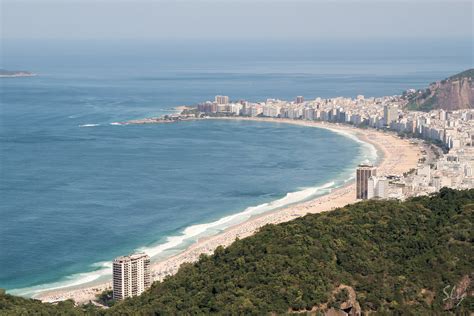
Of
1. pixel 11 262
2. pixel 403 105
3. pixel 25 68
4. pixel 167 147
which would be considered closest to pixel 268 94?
pixel 403 105

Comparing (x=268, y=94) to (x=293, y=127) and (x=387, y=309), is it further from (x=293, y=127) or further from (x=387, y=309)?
(x=387, y=309)

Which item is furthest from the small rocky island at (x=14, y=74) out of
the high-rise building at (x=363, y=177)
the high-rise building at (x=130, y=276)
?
the high-rise building at (x=130, y=276)

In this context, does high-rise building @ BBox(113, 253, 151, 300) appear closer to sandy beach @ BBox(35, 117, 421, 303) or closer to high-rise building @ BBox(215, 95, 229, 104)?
sandy beach @ BBox(35, 117, 421, 303)

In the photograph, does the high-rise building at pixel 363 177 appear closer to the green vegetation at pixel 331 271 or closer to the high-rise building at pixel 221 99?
the green vegetation at pixel 331 271

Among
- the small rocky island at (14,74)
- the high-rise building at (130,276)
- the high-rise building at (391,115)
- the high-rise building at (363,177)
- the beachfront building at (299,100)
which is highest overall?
the small rocky island at (14,74)

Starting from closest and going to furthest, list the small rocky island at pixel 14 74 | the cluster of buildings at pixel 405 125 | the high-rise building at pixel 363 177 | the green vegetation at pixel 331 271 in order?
the green vegetation at pixel 331 271 → the cluster of buildings at pixel 405 125 → the high-rise building at pixel 363 177 → the small rocky island at pixel 14 74

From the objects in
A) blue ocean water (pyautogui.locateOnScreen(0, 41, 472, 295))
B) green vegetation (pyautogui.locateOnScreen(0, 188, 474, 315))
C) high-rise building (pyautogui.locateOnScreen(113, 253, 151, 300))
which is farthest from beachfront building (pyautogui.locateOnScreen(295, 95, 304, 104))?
green vegetation (pyautogui.locateOnScreen(0, 188, 474, 315))

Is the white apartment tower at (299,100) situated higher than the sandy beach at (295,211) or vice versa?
the white apartment tower at (299,100)
